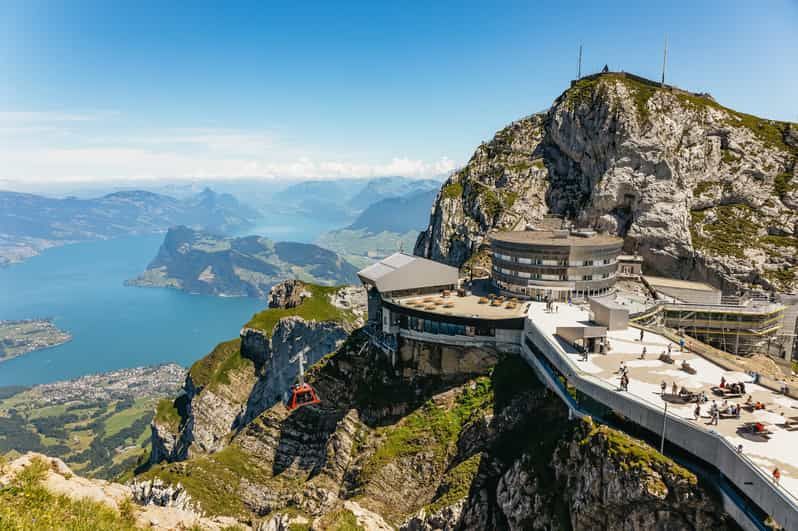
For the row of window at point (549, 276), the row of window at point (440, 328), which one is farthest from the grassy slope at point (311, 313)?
the row of window at point (549, 276)

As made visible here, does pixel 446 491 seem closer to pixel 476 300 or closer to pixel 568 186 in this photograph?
pixel 476 300

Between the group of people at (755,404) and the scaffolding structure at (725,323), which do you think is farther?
the scaffolding structure at (725,323)

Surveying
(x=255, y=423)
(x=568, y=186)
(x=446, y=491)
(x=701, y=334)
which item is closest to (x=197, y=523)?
(x=446, y=491)

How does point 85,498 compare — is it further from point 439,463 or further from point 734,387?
point 734,387

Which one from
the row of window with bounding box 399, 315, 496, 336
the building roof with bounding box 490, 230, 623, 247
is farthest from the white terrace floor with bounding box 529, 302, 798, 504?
the building roof with bounding box 490, 230, 623, 247

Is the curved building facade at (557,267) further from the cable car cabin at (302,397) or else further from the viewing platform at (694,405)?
the cable car cabin at (302,397)
